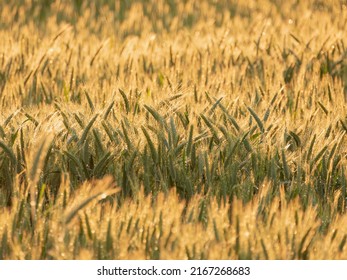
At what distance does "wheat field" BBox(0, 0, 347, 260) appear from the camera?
1645 millimetres

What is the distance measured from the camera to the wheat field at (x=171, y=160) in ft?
5.40

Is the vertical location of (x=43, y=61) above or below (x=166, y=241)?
below

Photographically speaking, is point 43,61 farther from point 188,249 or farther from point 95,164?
point 188,249

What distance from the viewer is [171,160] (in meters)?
2.15

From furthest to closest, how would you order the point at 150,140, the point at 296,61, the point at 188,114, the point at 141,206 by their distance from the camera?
the point at 296,61 → the point at 188,114 → the point at 150,140 → the point at 141,206

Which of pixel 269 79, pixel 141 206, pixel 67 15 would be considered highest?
pixel 141 206
